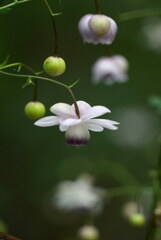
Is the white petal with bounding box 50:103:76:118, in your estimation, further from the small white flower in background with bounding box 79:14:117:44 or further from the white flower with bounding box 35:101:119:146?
the small white flower in background with bounding box 79:14:117:44

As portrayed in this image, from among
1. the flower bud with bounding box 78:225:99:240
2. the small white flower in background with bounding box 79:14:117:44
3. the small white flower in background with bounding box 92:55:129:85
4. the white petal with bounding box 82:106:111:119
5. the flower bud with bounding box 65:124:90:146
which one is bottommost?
the flower bud with bounding box 78:225:99:240

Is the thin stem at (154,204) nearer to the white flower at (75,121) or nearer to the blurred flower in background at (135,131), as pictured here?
the white flower at (75,121)

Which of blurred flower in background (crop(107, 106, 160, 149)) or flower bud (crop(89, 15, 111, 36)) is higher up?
flower bud (crop(89, 15, 111, 36))

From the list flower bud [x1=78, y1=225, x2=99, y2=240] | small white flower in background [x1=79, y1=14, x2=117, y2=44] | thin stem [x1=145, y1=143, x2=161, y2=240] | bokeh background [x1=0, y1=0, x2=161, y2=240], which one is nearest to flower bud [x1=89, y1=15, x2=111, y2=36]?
small white flower in background [x1=79, y1=14, x2=117, y2=44]

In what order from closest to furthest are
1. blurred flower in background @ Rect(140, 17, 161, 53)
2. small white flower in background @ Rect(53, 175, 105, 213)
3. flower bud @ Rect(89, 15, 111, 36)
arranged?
flower bud @ Rect(89, 15, 111, 36) < small white flower in background @ Rect(53, 175, 105, 213) < blurred flower in background @ Rect(140, 17, 161, 53)

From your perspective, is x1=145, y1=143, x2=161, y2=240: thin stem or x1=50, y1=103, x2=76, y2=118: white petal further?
x1=145, y1=143, x2=161, y2=240: thin stem

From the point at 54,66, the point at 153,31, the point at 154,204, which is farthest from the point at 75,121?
the point at 153,31
